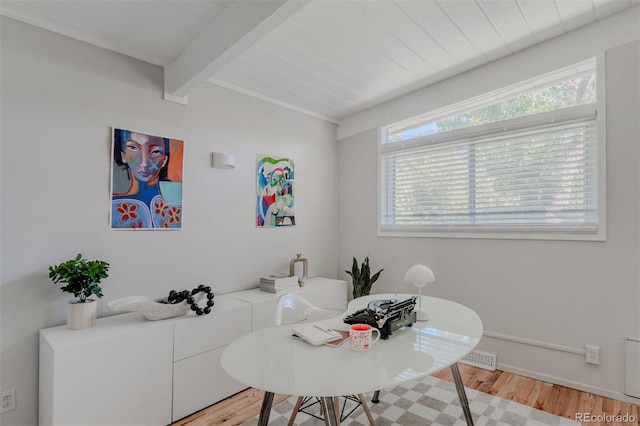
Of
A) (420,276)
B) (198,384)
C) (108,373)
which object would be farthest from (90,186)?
(420,276)

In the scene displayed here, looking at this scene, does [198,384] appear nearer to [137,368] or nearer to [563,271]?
[137,368]

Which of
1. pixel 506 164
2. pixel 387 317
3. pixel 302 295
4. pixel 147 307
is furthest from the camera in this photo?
pixel 302 295

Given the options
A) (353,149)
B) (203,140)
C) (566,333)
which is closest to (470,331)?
(566,333)

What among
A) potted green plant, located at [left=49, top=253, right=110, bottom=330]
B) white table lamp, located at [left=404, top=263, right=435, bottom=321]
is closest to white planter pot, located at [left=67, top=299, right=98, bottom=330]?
potted green plant, located at [left=49, top=253, right=110, bottom=330]

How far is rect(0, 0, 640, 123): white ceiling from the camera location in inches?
73.6

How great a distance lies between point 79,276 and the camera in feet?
6.21

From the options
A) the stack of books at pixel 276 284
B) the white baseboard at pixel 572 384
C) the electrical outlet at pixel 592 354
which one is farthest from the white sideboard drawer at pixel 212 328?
the electrical outlet at pixel 592 354

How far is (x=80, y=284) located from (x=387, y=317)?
178 centimetres

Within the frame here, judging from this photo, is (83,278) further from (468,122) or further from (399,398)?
(468,122)

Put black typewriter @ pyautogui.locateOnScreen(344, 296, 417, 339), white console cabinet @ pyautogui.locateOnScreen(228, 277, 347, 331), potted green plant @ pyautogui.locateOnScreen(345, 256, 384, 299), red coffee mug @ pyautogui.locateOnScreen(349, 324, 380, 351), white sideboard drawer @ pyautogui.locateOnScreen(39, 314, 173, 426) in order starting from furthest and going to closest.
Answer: potted green plant @ pyautogui.locateOnScreen(345, 256, 384, 299), white console cabinet @ pyautogui.locateOnScreen(228, 277, 347, 331), white sideboard drawer @ pyautogui.locateOnScreen(39, 314, 173, 426), black typewriter @ pyautogui.locateOnScreen(344, 296, 417, 339), red coffee mug @ pyautogui.locateOnScreen(349, 324, 380, 351)

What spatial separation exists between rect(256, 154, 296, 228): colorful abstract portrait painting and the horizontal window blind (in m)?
1.02

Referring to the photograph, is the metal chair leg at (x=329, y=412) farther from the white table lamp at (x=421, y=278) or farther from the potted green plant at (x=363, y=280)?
→ the potted green plant at (x=363, y=280)

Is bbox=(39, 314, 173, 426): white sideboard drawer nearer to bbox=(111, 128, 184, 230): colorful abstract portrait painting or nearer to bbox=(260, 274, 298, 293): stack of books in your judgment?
bbox=(111, 128, 184, 230): colorful abstract portrait painting

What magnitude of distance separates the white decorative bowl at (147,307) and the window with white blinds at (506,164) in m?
2.21
